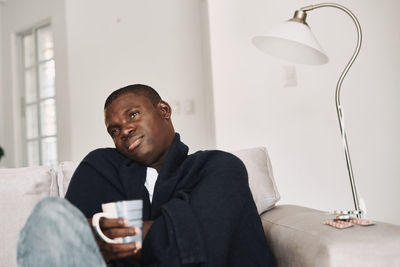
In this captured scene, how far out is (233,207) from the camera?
112 centimetres

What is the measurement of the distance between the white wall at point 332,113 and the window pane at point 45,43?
7.17 ft

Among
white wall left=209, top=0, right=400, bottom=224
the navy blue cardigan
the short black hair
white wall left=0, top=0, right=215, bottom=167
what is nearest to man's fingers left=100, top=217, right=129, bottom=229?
the navy blue cardigan

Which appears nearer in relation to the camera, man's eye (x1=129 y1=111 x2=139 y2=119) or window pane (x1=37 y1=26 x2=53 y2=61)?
man's eye (x1=129 y1=111 x2=139 y2=119)

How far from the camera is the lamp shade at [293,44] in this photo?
1.70m

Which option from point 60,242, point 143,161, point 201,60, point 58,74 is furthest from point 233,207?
point 58,74

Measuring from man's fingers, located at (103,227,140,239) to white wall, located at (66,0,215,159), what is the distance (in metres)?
2.62

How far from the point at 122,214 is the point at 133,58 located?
299 cm

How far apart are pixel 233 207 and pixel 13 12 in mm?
4154

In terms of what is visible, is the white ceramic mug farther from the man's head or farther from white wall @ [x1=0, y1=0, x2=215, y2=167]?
white wall @ [x1=0, y1=0, x2=215, y2=167]

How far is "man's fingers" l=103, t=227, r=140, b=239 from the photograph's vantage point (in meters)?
0.87

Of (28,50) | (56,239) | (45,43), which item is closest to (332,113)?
(56,239)

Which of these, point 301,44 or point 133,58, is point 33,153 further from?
point 301,44

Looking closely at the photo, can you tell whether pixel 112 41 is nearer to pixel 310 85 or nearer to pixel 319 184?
pixel 310 85

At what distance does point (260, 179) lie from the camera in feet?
5.19
